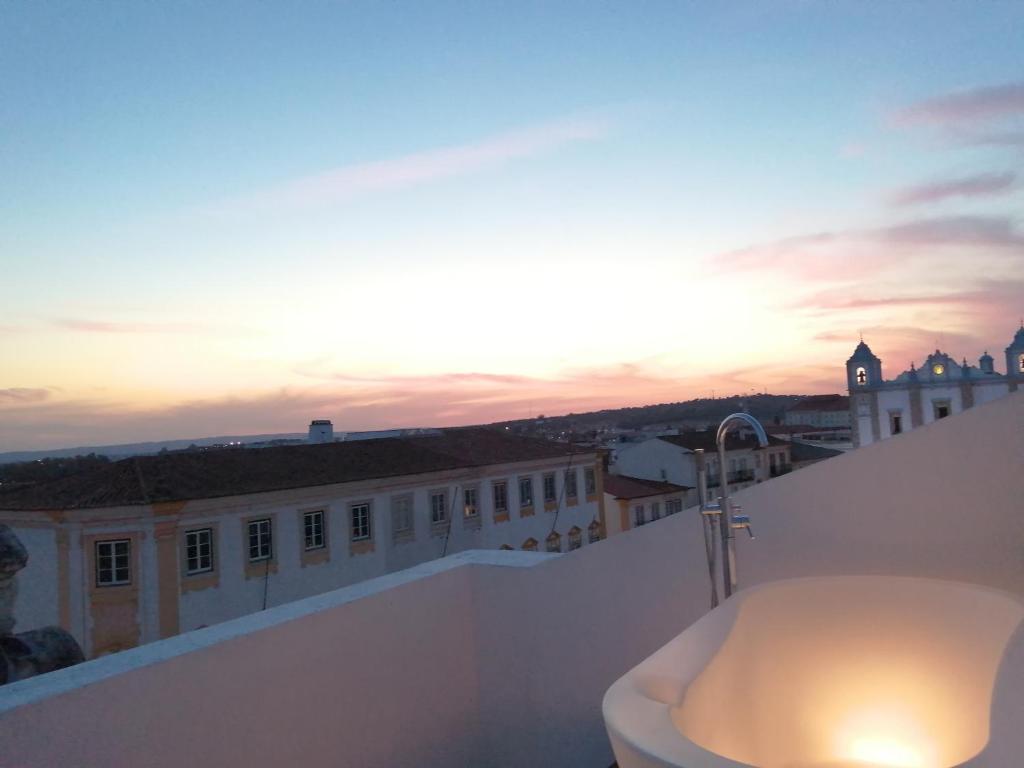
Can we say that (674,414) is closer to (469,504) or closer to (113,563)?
(113,563)

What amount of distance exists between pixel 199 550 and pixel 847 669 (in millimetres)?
9252

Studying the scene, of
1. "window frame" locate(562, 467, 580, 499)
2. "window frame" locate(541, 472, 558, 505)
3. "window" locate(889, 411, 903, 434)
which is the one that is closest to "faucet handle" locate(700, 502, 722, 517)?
"window" locate(889, 411, 903, 434)

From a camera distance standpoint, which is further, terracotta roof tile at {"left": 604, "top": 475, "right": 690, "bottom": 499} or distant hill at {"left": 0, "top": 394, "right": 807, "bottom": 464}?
terracotta roof tile at {"left": 604, "top": 475, "right": 690, "bottom": 499}

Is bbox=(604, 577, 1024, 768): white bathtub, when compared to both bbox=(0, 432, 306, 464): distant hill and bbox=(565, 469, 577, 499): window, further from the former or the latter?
bbox=(565, 469, 577, 499): window

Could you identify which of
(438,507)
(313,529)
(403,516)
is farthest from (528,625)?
(438,507)

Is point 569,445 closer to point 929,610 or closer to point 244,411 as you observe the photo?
point 244,411

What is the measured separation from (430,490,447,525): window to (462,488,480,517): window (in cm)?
42

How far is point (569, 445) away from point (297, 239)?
11.1 metres

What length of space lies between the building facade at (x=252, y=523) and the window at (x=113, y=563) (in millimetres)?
18

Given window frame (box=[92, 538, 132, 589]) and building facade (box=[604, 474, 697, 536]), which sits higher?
window frame (box=[92, 538, 132, 589])

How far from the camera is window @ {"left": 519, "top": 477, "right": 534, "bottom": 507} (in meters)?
14.1

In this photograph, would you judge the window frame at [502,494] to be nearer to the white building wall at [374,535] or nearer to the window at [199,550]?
the white building wall at [374,535]

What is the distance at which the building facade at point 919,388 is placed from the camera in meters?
2.72

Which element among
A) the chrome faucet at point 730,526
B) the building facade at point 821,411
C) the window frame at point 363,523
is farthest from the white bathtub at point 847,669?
the window frame at point 363,523
